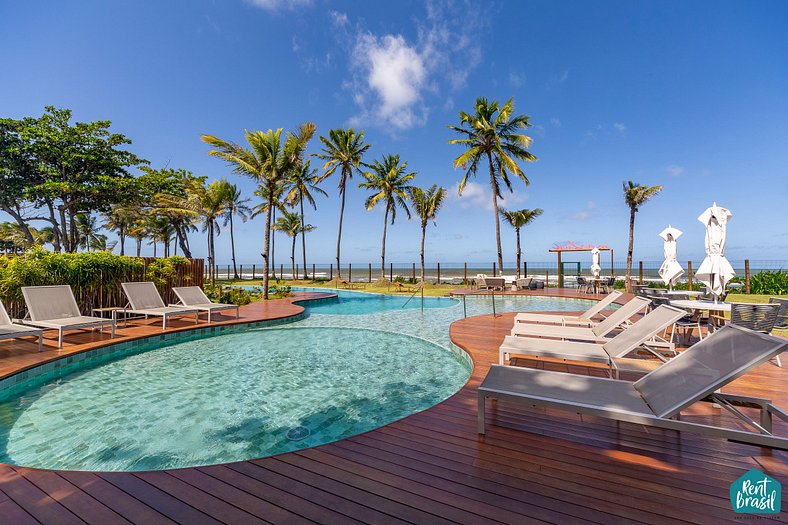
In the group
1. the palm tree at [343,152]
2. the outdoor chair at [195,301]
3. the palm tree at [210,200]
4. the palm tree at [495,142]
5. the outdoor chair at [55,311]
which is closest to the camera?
A: the outdoor chair at [55,311]

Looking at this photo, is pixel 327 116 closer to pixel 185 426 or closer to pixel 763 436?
pixel 185 426

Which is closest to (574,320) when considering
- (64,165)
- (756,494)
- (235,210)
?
(756,494)

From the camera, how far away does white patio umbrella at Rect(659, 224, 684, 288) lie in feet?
23.8

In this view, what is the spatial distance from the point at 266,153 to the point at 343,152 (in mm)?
8492

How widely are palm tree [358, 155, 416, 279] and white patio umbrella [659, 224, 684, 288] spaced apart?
53.9 feet

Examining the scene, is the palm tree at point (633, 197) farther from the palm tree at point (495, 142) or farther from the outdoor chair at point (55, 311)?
the outdoor chair at point (55, 311)

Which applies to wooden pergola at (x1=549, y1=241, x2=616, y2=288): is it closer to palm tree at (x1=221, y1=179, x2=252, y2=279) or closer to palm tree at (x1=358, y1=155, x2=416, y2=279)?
palm tree at (x1=358, y1=155, x2=416, y2=279)

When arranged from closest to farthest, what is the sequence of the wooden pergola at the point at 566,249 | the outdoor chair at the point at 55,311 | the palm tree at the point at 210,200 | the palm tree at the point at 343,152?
the outdoor chair at the point at 55,311, the wooden pergola at the point at 566,249, the palm tree at the point at 343,152, the palm tree at the point at 210,200

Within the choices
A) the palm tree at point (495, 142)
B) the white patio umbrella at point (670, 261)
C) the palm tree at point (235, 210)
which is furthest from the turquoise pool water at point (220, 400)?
the palm tree at point (235, 210)

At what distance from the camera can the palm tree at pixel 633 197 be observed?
20797mm

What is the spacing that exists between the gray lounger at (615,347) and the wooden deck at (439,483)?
3.33 feet

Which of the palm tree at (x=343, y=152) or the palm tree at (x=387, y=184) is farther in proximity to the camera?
the palm tree at (x=387, y=184)

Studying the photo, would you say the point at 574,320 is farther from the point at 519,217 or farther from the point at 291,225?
the point at 291,225

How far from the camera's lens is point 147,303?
743 centimetres
